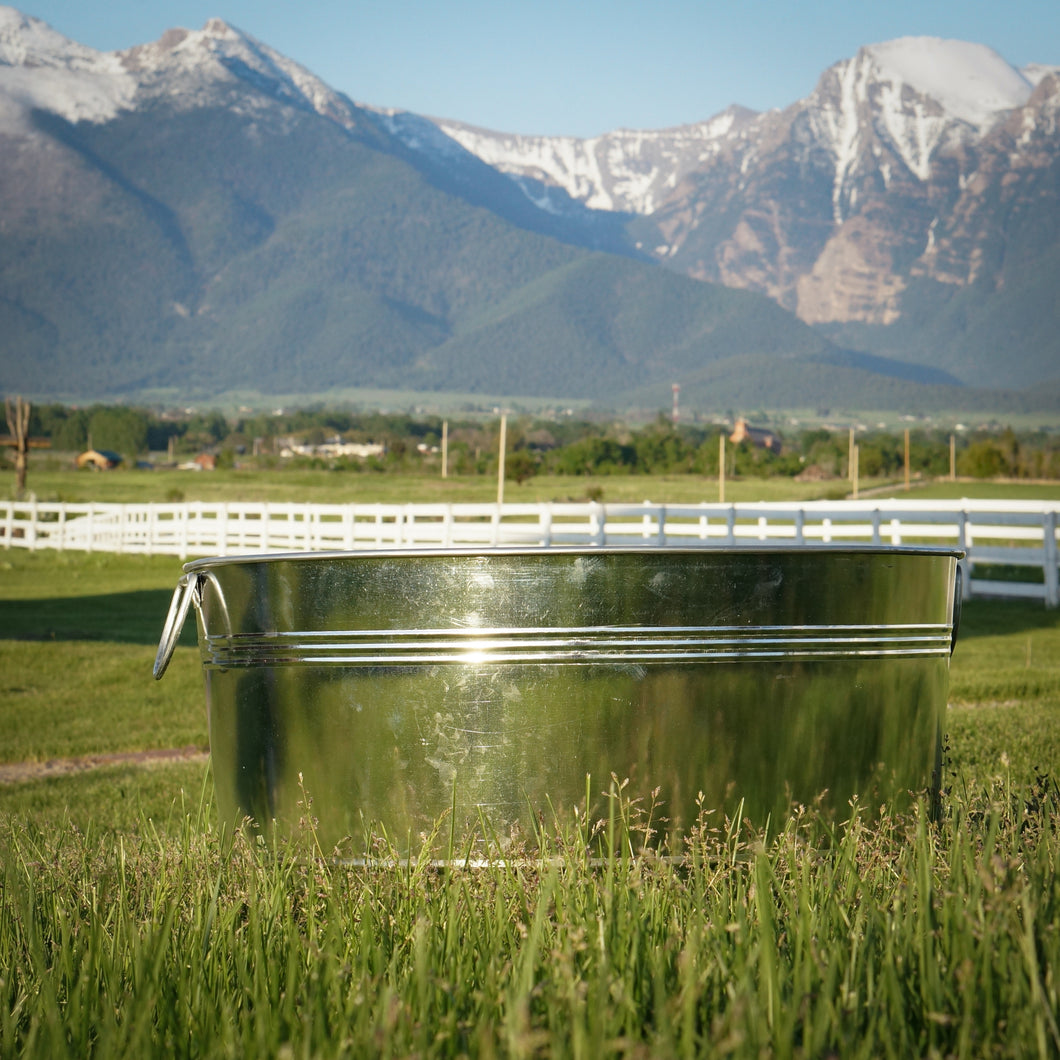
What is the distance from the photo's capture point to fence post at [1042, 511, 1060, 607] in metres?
15.0

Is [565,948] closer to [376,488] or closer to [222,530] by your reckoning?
[222,530]

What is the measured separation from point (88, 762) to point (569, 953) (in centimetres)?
627

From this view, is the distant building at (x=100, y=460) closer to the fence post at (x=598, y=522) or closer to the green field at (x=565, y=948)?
the fence post at (x=598, y=522)

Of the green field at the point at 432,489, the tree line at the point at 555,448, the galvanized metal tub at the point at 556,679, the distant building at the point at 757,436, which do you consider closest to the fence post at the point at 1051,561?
the galvanized metal tub at the point at 556,679

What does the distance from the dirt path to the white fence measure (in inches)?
78.6

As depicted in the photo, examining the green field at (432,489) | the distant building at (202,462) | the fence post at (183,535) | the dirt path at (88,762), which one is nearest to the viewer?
the dirt path at (88,762)

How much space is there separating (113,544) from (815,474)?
64506mm

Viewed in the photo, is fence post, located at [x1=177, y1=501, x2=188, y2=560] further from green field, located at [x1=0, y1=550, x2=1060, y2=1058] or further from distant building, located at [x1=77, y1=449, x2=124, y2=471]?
distant building, located at [x1=77, y1=449, x2=124, y2=471]

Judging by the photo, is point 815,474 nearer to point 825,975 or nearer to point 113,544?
point 113,544

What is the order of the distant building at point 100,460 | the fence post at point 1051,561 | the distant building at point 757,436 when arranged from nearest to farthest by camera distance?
1. the fence post at point 1051,561
2. the distant building at point 100,460
3. the distant building at point 757,436

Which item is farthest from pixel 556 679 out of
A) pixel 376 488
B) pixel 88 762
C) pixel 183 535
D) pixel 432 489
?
pixel 432 489

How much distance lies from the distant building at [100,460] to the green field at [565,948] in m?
128

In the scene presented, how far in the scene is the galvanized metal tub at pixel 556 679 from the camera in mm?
2988

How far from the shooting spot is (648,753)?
3.01 m
